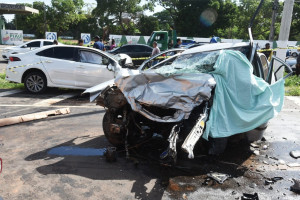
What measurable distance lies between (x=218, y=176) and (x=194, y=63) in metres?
1.99

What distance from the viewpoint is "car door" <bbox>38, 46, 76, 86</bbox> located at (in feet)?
29.7

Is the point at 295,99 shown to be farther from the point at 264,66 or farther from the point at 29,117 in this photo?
the point at 29,117

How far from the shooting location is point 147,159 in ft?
14.4

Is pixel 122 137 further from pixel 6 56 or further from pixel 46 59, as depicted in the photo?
pixel 6 56

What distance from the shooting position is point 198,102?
388cm

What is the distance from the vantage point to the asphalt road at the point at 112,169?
11.3 ft

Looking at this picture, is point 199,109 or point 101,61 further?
point 101,61

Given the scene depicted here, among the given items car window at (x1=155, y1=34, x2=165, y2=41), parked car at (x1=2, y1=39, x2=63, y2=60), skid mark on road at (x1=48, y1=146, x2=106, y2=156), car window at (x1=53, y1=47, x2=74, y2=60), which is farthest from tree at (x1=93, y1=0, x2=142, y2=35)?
skid mark on road at (x1=48, y1=146, x2=106, y2=156)

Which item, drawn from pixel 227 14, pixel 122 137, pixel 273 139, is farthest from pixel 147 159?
pixel 227 14

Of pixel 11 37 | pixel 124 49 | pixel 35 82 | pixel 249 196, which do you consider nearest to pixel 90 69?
pixel 35 82

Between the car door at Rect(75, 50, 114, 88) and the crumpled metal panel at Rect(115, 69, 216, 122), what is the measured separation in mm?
5019

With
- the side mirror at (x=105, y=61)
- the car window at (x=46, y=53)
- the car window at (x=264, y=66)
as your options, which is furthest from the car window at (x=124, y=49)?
the car window at (x=264, y=66)

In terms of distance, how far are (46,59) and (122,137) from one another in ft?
18.4

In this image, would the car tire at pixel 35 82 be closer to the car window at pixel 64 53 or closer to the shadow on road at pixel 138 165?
the car window at pixel 64 53
